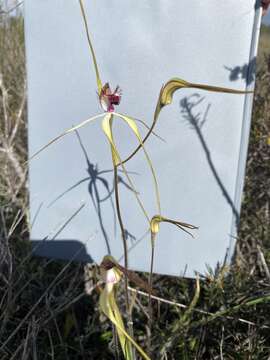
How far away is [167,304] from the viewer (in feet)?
2.72

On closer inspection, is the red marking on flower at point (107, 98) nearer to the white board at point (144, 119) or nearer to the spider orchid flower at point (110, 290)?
the spider orchid flower at point (110, 290)

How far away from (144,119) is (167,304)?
354mm

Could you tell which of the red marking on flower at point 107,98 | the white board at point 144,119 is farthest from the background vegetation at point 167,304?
the red marking on flower at point 107,98

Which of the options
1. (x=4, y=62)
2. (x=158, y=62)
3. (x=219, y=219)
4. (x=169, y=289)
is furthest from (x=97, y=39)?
(x=4, y=62)

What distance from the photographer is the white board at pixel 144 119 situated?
0.65 metres

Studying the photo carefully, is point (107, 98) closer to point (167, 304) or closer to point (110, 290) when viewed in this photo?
point (110, 290)

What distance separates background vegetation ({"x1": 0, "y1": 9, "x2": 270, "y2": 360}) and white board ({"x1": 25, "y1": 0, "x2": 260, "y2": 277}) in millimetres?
66

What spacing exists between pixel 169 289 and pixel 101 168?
10.6 inches

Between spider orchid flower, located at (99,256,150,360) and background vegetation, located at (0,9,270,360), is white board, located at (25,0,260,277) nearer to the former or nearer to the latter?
background vegetation, located at (0,9,270,360)

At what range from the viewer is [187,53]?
2.15 ft

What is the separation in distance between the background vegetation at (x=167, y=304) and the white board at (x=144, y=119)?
7 centimetres

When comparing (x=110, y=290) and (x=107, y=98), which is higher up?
(x=107, y=98)

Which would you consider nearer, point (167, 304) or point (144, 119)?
point (144, 119)

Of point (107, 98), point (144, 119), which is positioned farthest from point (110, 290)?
point (144, 119)
